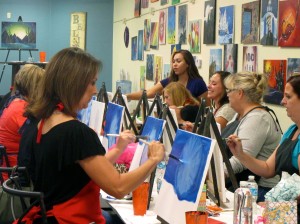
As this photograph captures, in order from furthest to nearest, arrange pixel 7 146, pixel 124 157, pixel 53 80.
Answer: pixel 7 146 < pixel 124 157 < pixel 53 80

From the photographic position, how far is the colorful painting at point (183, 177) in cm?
243

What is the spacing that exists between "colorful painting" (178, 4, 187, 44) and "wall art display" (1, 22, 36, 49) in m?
5.47

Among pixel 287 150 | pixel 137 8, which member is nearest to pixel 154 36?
pixel 137 8

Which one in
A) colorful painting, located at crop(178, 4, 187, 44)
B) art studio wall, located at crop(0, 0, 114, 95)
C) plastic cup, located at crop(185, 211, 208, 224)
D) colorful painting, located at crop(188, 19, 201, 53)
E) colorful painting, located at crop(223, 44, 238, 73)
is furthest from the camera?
art studio wall, located at crop(0, 0, 114, 95)

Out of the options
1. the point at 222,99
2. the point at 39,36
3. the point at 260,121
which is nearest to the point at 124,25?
the point at 39,36

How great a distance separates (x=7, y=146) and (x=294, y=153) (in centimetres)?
218

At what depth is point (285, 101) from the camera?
3.32m

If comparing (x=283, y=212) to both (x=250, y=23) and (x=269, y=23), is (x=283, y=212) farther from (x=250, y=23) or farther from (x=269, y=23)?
(x=250, y=23)

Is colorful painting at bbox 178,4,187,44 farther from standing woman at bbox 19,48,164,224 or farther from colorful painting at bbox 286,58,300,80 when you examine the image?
standing woman at bbox 19,48,164,224

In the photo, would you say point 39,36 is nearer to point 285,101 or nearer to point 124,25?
point 124,25

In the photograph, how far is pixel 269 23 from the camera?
16.3ft

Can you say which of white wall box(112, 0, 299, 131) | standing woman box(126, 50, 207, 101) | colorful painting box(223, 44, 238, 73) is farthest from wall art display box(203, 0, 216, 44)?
standing woman box(126, 50, 207, 101)

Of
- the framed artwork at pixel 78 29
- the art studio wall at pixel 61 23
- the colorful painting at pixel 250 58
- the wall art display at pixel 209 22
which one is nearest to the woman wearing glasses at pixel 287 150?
the colorful painting at pixel 250 58

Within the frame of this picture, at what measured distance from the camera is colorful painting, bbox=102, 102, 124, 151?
4008 mm
